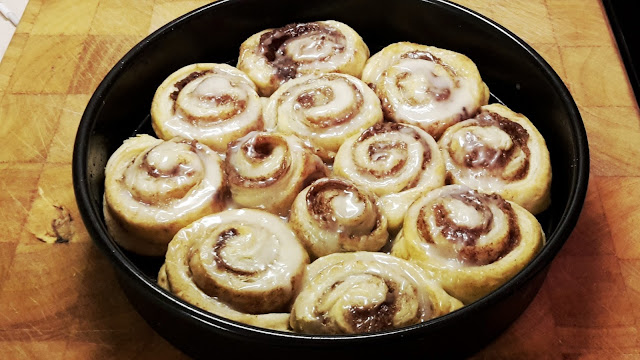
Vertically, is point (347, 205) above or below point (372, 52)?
above

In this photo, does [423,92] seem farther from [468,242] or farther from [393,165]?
[468,242]

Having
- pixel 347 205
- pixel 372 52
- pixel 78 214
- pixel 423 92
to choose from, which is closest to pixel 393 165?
pixel 347 205

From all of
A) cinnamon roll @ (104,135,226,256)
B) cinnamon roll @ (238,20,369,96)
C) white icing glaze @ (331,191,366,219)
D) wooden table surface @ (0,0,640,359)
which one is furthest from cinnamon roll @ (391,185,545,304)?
cinnamon roll @ (238,20,369,96)

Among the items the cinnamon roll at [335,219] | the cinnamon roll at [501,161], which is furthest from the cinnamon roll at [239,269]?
the cinnamon roll at [501,161]

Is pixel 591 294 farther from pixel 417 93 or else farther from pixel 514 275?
pixel 417 93

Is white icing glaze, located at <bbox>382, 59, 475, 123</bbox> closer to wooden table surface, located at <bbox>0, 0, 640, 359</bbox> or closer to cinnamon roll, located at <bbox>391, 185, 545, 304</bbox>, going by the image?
cinnamon roll, located at <bbox>391, 185, 545, 304</bbox>

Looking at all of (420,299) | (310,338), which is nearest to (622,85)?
(420,299)
